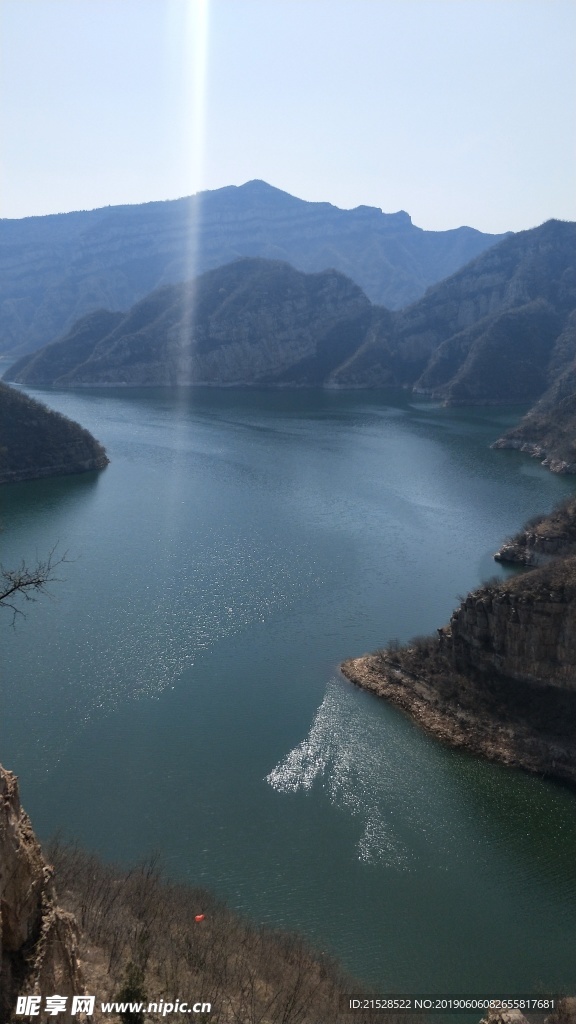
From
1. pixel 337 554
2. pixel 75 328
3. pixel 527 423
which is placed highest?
pixel 75 328

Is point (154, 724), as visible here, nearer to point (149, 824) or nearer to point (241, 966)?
point (149, 824)

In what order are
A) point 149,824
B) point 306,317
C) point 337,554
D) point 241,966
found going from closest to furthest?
1. point 241,966
2. point 149,824
3. point 337,554
4. point 306,317

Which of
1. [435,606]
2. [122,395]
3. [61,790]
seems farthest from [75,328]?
[61,790]

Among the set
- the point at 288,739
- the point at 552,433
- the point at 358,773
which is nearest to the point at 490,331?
the point at 552,433

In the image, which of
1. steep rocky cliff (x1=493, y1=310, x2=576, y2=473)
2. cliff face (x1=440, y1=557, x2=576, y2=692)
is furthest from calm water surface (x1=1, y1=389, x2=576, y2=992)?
steep rocky cliff (x1=493, y1=310, x2=576, y2=473)

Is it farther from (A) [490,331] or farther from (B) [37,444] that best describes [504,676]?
(A) [490,331]
